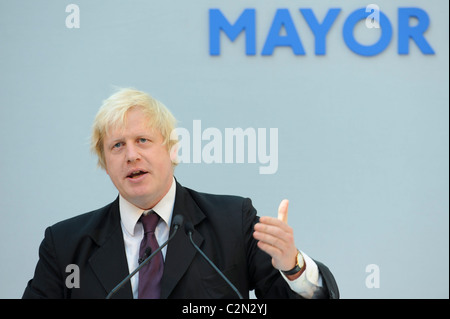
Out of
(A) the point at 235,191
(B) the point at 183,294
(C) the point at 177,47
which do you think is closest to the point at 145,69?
(C) the point at 177,47

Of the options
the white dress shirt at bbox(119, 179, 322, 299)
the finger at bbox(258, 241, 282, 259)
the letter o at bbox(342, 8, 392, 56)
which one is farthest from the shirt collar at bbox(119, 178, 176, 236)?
the letter o at bbox(342, 8, 392, 56)

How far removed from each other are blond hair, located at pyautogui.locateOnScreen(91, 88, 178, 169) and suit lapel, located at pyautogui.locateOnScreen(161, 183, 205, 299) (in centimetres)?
22

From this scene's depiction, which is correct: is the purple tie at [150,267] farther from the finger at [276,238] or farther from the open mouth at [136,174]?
the finger at [276,238]

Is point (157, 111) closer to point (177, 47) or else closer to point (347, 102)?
point (177, 47)

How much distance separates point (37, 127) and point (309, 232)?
1.66 metres

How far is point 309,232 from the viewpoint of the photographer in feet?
10.5

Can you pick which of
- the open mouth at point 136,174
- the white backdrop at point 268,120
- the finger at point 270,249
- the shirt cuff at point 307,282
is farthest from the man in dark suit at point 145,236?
the white backdrop at point 268,120

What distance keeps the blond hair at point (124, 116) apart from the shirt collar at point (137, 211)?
0.18 m

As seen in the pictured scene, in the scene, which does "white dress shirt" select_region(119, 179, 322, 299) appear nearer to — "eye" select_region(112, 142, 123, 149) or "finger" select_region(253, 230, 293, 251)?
"eye" select_region(112, 142, 123, 149)

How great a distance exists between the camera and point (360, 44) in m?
3.17

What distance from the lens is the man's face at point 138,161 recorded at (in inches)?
72.7

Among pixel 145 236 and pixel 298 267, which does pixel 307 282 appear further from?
pixel 145 236

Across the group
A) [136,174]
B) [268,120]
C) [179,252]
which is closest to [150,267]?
[179,252]

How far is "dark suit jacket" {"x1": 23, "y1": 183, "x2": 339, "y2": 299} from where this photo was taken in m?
1.79
